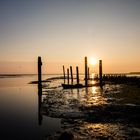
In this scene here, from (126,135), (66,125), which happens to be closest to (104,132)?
(126,135)

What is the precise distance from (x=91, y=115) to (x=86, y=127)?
281cm

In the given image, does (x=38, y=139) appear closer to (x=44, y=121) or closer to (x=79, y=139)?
(x=79, y=139)

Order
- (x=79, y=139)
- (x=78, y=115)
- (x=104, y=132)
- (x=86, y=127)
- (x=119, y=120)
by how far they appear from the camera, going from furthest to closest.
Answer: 1. (x=78, y=115)
2. (x=119, y=120)
3. (x=86, y=127)
4. (x=104, y=132)
5. (x=79, y=139)

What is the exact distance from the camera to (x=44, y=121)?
12.1 meters

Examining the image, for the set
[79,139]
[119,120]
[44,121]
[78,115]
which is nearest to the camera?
[79,139]

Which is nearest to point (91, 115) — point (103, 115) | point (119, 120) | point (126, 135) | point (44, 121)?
point (103, 115)

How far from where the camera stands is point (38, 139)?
8.62 m

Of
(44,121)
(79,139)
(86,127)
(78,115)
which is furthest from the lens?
(78,115)

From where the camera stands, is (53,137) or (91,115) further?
(91,115)

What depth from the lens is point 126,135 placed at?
8695mm

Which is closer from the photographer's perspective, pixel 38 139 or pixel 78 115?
pixel 38 139

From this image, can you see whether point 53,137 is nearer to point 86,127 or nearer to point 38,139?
point 38,139

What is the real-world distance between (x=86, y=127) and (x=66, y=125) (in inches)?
44.8

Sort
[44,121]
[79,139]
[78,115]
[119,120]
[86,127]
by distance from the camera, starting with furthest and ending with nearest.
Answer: [78,115] → [44,121] → [119,120] → [86,127] → [79,139]
